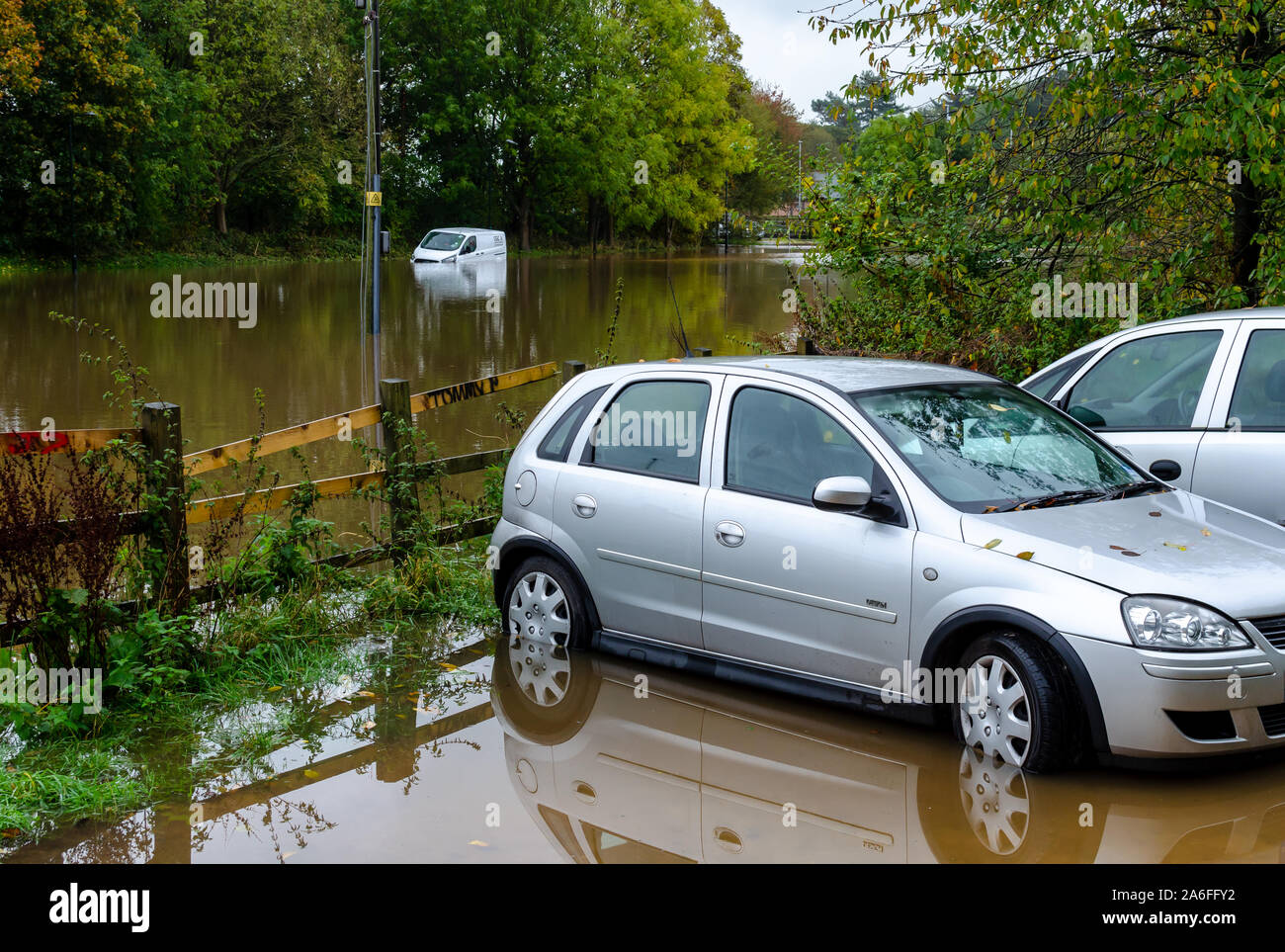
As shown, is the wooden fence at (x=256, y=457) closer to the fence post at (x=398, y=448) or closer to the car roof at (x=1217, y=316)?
the fence post at (x=398, y=448)

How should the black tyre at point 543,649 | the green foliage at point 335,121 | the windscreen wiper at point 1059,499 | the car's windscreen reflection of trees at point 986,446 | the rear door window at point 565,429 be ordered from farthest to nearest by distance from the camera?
the green foliage at point 335,121
the rear door window at point 565,429
the black tyre at point 543,649
the car's windscreen reflection of trees at point 986,446
the windscreen wiper at point 1059,499

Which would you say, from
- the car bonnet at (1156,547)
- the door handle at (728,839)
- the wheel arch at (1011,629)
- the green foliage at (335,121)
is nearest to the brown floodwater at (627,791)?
the door handle at (728,839)

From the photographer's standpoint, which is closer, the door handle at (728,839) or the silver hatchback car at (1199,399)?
the door handle at (728,839)

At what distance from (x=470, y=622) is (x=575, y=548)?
144cm

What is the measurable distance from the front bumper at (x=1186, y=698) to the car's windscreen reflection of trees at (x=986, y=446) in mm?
956

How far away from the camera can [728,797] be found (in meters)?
5.14

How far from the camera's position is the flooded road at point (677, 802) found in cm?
466

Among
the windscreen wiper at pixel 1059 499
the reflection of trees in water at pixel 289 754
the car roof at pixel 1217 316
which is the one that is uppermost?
the car roof at pixel 1217 316

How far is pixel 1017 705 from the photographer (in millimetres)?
5141

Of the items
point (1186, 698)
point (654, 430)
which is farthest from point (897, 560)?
point (654, 430)

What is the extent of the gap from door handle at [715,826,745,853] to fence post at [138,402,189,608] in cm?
336

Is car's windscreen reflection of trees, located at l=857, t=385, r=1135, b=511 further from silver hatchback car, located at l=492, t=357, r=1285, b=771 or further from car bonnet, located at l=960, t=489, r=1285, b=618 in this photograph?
car bonnet, located at l=960, t=489, r=1285, b=618

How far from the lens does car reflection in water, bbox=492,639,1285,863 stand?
4.64 metres

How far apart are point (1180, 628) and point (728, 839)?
72.9 inches
